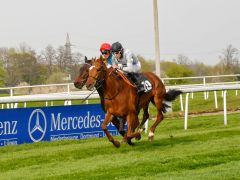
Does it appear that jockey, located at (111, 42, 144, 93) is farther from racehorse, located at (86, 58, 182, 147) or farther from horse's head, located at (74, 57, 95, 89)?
horse's head, located at (74, 57, 95, 89)

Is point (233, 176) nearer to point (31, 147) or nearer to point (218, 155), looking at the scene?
point (218, 155)

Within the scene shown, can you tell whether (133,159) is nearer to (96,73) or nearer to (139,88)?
(96,73)

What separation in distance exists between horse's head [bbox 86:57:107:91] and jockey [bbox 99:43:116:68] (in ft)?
1.82

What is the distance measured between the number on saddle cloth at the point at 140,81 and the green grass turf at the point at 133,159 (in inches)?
37.5

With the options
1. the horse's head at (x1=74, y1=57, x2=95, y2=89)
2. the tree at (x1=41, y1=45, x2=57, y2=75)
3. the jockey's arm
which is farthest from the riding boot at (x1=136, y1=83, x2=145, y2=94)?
the tree at (x1=41, y1=45, x2=57, y2=75)

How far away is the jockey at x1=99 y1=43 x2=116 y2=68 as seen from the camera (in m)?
9.98

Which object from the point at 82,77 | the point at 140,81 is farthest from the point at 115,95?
the point at 140,81

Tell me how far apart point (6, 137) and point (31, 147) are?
49 centimetres

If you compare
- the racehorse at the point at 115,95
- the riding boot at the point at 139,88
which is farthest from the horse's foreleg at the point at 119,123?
the riding boot at the point at 139,88

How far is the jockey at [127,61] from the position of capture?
33.0 feet

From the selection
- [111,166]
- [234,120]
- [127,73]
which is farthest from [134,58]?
[234,120]

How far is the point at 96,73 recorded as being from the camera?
923 cm

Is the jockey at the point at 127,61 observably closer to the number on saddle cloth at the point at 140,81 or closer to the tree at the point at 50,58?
the number on saddle cloth at the point at 140,81

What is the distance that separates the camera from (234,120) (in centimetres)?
1552
